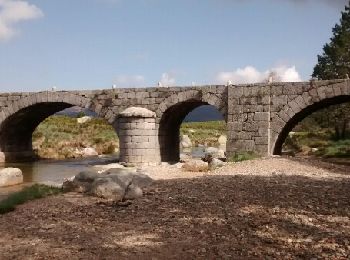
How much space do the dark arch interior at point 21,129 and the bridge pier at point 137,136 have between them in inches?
240

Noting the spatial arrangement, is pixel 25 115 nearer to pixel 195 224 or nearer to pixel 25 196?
pixel 25 196

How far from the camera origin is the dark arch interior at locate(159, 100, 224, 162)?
2409cm

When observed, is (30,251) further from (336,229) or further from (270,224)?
(336,229)

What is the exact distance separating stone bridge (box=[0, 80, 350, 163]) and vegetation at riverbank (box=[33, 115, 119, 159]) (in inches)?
225

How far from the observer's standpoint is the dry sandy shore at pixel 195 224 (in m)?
6.27

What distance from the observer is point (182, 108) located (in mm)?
25094

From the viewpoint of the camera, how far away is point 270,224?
758 cm

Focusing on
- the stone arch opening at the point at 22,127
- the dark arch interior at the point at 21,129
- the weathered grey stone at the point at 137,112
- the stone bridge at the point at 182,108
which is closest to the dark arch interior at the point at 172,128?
the stone bridge at the point at 182,108

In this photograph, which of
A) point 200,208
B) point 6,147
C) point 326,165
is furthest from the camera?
point 6,147

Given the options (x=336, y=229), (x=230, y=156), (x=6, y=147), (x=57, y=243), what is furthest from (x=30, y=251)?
(x=6, y=147)

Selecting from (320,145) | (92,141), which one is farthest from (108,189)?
(92,141)

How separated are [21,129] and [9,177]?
13598mm

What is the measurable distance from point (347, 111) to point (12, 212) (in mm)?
26244

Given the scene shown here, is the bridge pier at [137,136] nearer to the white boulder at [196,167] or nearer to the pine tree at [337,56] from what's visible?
the white boulder at [196,167]
